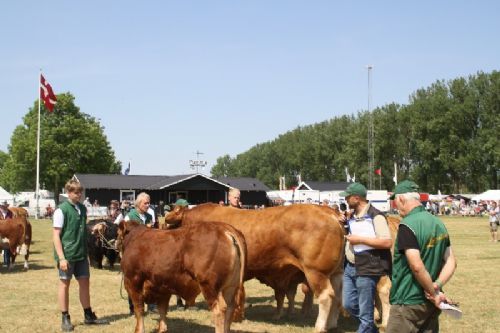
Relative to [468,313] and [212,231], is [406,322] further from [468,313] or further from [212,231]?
[468,313]

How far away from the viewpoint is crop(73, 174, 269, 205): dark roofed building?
186 ft

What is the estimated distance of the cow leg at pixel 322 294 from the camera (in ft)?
26.5

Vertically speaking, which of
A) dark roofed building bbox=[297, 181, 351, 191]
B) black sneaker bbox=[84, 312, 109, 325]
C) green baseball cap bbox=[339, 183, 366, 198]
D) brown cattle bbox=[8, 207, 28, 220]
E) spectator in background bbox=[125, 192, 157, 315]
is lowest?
black sneaker bbox=[84, 312, 109, 325]

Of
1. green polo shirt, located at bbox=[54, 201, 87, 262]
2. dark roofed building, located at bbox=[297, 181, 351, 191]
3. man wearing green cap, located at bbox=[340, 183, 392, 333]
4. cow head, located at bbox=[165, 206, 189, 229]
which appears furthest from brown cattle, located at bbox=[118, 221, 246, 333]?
dark roofed building, located at bbox=[297, 181, 351, 191]

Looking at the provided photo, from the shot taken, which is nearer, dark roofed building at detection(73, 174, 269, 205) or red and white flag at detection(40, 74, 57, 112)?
red and white flag at detection(40, 74, 57, 112)

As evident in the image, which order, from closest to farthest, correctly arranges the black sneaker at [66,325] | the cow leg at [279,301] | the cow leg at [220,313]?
the cow leg at [220,313], the black sneaker at [66,325], the cow leg at [279,301]

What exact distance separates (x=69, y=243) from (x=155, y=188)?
4879 cm

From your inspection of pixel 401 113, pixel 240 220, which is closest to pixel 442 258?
pixel 240 220

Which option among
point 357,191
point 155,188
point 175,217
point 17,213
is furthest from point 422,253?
point 155,188

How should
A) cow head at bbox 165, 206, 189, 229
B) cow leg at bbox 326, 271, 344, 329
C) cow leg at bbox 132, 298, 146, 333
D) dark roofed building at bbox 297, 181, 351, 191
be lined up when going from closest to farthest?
cow leg at bbox 132, 298, 146, 333 < cow leg at bbox 326, 271, 344, 329 < cow head at bbox 165, 206, 189, 229 < dark roofed building at bbox 297, 181, 351, 191

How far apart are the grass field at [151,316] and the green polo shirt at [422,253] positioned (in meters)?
4.15

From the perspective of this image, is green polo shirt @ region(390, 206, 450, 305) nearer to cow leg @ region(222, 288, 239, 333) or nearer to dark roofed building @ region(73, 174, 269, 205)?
cow leg @ region(222, 288, 239, 333)

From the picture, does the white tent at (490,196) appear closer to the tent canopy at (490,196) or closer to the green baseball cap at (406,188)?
the tent canopy at (490,196)


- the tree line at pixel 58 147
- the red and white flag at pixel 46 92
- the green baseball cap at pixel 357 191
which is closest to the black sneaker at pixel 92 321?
the green baseball cap at pixel 357 191
